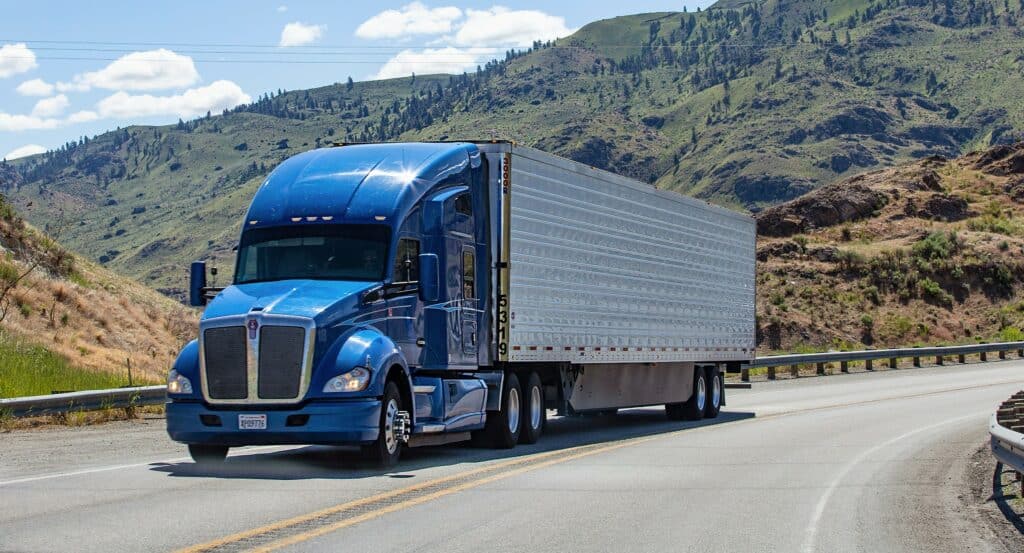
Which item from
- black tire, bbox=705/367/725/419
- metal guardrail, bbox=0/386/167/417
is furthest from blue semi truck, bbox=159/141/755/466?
metal guardrail, bbox=0/386/167/417

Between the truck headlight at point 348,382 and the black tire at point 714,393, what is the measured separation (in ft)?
43.3

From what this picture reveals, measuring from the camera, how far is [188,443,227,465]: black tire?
15.2 m

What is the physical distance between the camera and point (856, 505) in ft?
41.1

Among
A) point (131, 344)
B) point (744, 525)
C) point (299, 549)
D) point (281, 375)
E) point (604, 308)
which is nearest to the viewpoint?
point (299, 549)

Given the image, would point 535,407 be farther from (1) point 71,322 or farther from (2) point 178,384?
(1) point 71,322

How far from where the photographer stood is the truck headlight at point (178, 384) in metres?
14.4

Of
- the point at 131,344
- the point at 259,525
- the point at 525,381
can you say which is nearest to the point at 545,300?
the point at 525,381

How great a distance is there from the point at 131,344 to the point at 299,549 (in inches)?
1052

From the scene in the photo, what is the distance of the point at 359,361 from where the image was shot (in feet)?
46.1

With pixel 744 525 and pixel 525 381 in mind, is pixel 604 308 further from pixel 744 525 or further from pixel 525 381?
pixel 744 525

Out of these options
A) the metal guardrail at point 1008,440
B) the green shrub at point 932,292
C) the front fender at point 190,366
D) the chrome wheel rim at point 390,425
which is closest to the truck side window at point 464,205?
the chrome wheel rim at point 390,425

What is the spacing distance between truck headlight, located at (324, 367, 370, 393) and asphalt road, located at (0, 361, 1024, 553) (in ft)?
2.93

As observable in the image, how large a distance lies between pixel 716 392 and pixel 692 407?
1.56 metres

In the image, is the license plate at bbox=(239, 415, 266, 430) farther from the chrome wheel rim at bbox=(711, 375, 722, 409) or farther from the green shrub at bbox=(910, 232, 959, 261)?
the green shrub at bbox=(910, 232, 959, 261)
